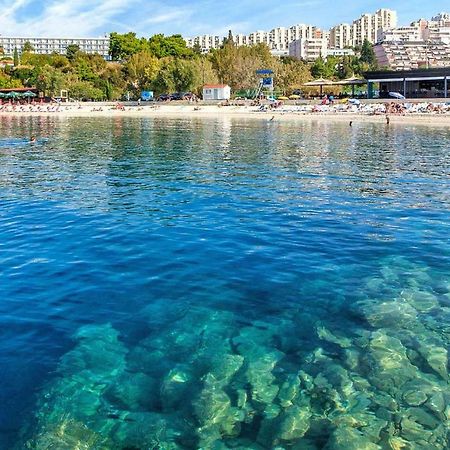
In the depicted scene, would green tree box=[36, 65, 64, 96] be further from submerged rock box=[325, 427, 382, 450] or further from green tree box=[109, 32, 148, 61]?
submerged rock box=[325, 427, 382, 450]

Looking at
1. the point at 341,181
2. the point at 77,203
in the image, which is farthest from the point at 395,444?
the point at 341,181

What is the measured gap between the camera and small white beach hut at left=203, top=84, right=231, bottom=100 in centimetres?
10294

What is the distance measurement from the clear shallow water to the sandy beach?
47308mm

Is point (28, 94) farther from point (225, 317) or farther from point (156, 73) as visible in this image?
point (225, 317)

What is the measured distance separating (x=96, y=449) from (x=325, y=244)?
10.0 meters

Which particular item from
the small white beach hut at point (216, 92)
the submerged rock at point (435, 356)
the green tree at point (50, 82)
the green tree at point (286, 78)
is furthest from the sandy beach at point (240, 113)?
the submerged rock at point (435, 356)

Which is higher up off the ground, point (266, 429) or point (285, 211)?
point (285, 211)

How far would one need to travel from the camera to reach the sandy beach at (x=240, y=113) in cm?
6781

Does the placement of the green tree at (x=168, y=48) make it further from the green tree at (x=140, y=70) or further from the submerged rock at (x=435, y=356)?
the submerged rock at (x=435, y=356)

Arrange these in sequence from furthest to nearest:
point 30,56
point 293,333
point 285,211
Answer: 1. point 30,56
2. point 285,211
3. point 293,333

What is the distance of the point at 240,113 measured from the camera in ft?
284

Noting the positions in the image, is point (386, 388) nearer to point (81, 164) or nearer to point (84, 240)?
point (84, 240)

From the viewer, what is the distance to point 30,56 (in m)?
163

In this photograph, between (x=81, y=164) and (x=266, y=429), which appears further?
(x=81, y=164)
